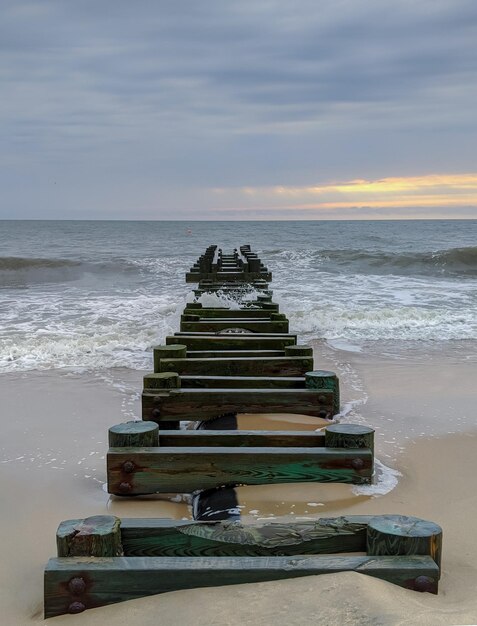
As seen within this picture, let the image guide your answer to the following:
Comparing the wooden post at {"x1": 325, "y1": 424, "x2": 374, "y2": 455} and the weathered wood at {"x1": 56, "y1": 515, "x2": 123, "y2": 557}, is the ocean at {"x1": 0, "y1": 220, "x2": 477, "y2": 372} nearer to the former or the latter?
the wooden post at {"x1": 325, "y1": 424, "x2": 374, "y2": 455}

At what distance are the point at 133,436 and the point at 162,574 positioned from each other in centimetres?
129

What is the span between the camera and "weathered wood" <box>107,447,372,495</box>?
11.8ft

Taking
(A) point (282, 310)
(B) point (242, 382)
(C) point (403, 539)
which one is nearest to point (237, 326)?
(B) point (242, 382)

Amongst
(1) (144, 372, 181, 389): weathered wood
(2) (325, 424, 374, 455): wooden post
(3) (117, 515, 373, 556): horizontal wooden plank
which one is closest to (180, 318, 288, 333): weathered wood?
(1) (144, 372, 181, 389): weathered wood

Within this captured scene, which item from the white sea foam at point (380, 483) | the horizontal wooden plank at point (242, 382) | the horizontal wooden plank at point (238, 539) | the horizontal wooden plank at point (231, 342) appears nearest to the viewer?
the horizontal wooden plank at point (238, 539)

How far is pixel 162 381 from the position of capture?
→ 4.69 metres

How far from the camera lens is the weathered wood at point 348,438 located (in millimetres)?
3641

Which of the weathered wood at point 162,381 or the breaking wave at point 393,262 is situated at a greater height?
the breaking wave at point 393,262

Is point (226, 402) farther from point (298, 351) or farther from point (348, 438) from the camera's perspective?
point (348, 438)

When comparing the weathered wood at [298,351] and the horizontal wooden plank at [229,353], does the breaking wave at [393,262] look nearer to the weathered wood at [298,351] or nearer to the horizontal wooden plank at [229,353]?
the horizontal wooden plank at [229,353]

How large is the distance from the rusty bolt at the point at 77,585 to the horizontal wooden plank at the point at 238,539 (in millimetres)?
233

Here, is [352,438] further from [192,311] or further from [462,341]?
[462,341]

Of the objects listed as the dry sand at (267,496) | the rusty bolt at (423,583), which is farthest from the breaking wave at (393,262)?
the rusty bolt at (423,583)

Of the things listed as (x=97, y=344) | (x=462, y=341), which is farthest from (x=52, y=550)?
(x=462, y=341)
